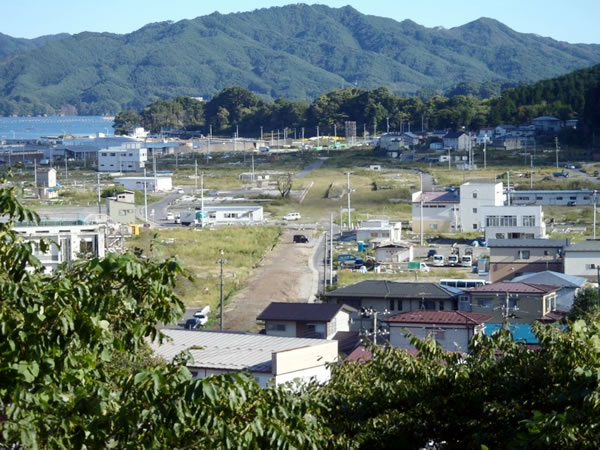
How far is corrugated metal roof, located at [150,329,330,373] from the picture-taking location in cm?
621

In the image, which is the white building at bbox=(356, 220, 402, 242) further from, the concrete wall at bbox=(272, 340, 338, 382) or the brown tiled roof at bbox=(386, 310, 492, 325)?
the concrete wall at bbox=(272, 340, 338, 382)

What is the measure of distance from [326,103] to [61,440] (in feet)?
135

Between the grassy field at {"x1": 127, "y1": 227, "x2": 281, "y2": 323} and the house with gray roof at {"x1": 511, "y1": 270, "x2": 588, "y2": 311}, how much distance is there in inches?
121

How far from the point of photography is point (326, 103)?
4291 centimetres

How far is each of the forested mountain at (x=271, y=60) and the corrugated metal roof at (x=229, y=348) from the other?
84.1 metres

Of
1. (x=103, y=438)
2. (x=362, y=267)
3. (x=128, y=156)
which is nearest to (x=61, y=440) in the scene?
(x=103, y=438)

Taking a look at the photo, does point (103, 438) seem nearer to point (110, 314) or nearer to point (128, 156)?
point (110, 314)

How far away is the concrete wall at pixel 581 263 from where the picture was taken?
11.2 metres

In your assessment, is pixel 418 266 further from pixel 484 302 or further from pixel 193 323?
pixel 193 323

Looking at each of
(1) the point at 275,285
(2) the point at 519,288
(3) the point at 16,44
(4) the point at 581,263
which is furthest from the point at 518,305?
(3) the point at 16,44

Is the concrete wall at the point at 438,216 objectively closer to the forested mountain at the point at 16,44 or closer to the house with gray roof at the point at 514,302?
the house with gray roof at the point at 514,302

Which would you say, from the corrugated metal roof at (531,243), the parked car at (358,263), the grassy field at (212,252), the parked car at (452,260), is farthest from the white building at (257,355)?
the parked car at (452,260)

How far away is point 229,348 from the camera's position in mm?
6645

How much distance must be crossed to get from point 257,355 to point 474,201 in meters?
10.5
